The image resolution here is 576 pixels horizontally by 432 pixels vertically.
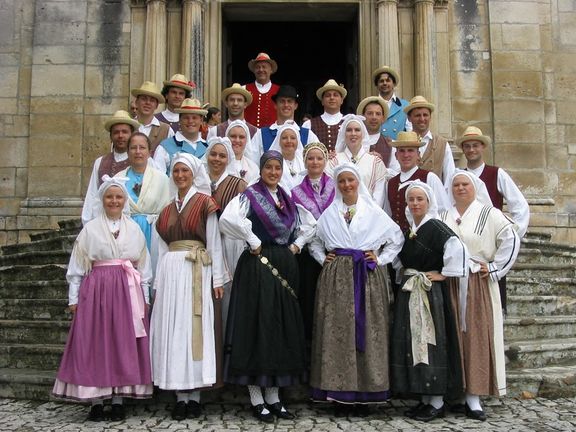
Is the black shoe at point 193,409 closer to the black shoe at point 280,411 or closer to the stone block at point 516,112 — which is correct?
the black shoe at point 280,411

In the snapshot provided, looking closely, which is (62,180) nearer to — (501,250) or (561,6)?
(501,250)

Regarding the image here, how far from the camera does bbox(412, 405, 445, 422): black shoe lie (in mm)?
4910

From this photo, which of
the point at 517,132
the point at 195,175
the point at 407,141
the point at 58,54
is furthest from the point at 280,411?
the point at 58,54

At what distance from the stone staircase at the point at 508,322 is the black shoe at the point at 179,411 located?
1.51ft

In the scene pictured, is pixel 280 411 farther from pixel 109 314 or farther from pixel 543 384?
pixel 543 384

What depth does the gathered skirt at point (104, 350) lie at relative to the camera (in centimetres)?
487

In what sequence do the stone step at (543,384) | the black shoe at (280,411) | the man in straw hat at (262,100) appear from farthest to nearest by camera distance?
1. the man in straw hat at (262,100)
2. the stone step at (543,384)
3. the black shoe at (280,411)

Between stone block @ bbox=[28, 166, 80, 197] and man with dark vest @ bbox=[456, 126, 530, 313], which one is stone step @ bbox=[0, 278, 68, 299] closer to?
stone block @ bbox=[28, 166, 80, 197]

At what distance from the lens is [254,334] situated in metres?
4.97

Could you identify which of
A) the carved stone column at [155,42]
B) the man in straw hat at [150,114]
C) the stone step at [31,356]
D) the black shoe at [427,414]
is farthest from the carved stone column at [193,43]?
the black shoe at [427,414]

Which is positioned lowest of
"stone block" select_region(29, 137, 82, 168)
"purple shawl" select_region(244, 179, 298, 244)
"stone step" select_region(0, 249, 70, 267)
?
"stone step" select_region(0, 249, 70, 267)

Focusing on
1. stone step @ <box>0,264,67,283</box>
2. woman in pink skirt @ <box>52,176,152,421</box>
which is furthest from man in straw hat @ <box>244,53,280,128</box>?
woman in pink skirt @ <box>52,176,152,421</box>

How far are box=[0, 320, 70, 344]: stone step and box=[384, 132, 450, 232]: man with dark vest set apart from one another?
117 inches

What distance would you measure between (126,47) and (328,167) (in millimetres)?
5227
